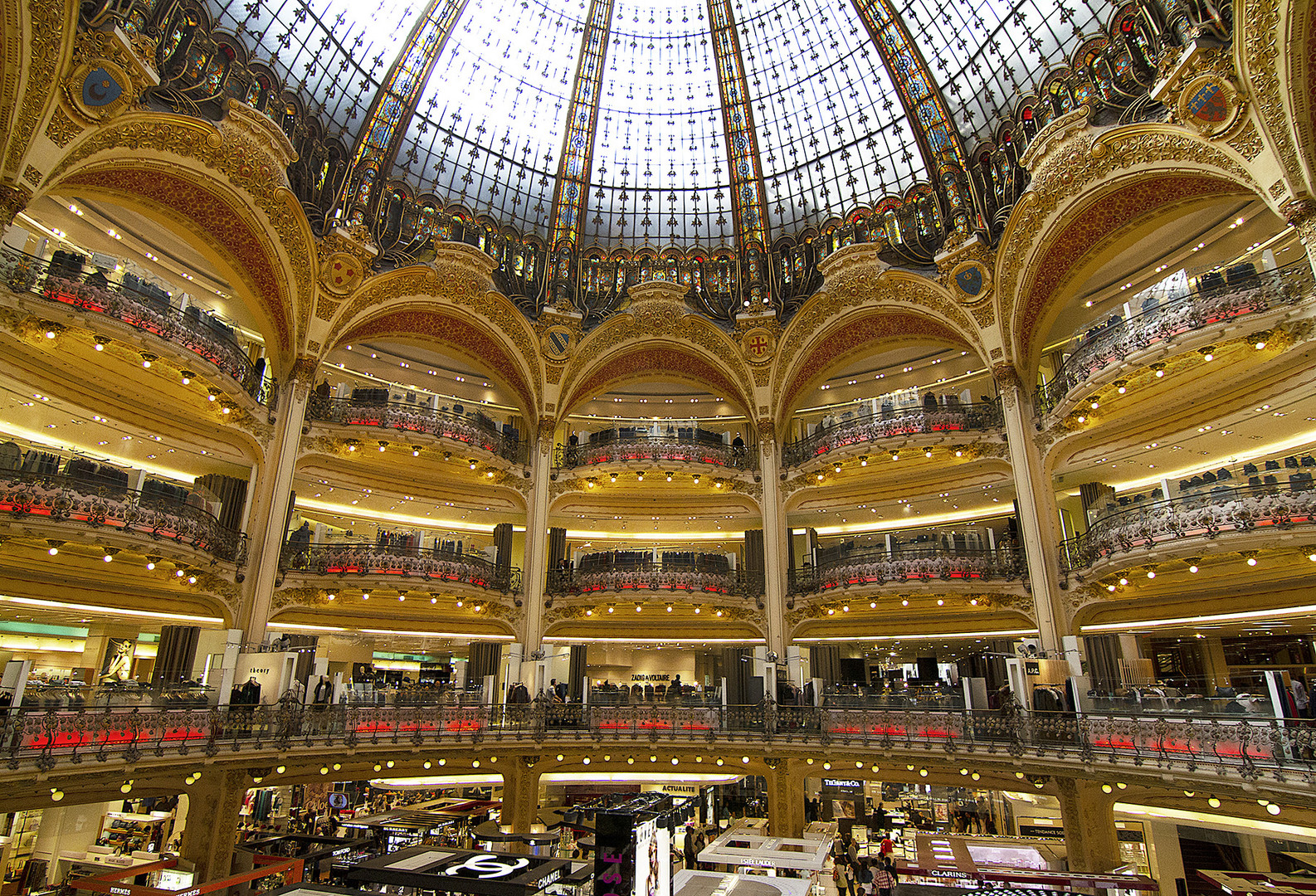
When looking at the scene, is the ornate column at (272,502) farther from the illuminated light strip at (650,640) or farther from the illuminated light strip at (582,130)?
the illuminated light strip at (582,130)

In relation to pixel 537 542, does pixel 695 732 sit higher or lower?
lower

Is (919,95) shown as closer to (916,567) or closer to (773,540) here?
(916,567)

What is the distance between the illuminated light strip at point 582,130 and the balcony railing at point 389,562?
605 inches

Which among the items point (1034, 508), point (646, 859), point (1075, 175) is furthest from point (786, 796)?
point (1075, 175)

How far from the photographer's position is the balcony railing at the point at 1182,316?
1964 cm

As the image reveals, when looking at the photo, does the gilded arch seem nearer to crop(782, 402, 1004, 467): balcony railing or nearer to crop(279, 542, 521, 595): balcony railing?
crop(782, 402, 1004, 467): balcony railing

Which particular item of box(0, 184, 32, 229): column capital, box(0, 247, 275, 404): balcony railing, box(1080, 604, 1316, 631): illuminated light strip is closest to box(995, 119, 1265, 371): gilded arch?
box(1080, 604, 1316, 631): illuminated light strip

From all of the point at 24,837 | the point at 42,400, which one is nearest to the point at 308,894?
the point at 24,837

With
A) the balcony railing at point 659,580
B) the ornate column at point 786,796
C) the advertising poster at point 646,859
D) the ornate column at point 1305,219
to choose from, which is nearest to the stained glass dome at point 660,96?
the ornate column at point 1305,219

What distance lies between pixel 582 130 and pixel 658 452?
15.3 meters

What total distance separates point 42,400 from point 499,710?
1697 centimetres

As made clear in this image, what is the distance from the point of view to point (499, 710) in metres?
25.3

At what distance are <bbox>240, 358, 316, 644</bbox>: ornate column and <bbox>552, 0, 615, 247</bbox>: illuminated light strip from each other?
1322 cm

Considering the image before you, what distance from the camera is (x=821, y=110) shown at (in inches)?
1241
